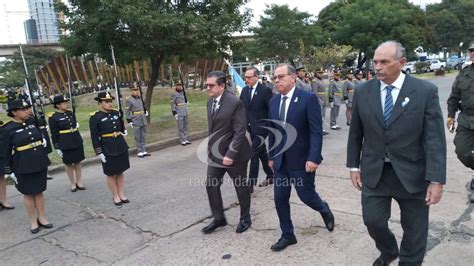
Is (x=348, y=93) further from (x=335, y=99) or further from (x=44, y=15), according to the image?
(x=44, y=15)

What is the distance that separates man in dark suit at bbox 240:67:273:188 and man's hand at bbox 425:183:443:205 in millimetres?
3471

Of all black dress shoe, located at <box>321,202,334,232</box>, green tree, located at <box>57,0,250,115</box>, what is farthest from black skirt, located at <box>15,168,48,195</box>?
green tree, located at <box>57,0,250,115</box>

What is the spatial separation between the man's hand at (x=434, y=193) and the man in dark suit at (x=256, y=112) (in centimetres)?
347

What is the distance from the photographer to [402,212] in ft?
10.3

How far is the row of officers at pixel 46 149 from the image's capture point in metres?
5.14

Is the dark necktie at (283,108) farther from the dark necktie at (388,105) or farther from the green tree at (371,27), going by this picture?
the green tree at (371,27)

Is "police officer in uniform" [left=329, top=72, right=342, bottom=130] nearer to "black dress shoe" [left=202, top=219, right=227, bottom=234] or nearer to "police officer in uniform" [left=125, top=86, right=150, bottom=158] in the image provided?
"police officer in uniform" [left=125, top=86, right=150, bottom=158]

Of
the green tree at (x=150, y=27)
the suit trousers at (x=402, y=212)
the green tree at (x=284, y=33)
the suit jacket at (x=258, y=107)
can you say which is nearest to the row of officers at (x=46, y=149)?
the suit jacket at (x=258, y=107)

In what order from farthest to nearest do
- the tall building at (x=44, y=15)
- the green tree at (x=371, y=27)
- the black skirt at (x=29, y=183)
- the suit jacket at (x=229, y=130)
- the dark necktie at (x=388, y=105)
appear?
the green tree at (x=371, y=27)
the tall building at (x=44, y=15)
the black skirt at (x=29, y=183)
the suit jacket at (x=229, y=130)
the dark necktie at (x=388, y=105)

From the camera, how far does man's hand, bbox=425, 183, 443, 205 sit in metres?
2.78

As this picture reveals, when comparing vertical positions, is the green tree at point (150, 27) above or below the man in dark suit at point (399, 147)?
above

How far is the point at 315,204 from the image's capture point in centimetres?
419

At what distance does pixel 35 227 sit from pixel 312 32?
3253 centimetres

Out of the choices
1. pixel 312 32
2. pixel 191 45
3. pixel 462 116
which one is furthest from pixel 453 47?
pixel 462 116
